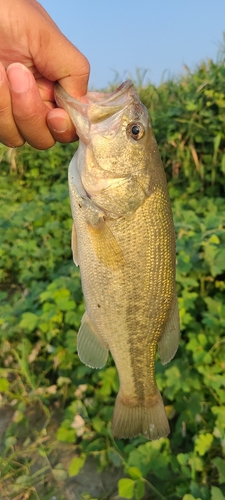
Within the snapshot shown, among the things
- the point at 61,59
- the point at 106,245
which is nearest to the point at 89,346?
the point at 106,245

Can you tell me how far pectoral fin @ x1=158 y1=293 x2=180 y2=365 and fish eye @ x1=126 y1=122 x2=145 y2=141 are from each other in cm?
69

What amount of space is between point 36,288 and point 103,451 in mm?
1461

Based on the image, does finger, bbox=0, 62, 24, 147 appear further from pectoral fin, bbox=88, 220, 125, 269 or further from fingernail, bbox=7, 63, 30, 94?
pectoral fin, bbox=88, 220, 125, 269

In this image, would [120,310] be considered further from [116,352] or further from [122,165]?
[122,165]

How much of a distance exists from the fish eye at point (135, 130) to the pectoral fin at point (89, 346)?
80cm

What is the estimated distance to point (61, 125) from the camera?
5.33 feet

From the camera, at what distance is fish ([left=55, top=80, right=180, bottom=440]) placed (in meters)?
1.58

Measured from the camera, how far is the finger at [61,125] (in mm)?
1603

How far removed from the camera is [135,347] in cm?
176

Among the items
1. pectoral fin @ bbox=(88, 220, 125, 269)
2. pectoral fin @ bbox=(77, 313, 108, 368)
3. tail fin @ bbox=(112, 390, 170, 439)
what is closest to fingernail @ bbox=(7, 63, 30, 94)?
pectoral fin @ bbox=(88, 220, 125, 269)

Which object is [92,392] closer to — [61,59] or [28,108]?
[28,108]

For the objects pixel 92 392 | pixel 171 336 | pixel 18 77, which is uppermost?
pixel 18 77

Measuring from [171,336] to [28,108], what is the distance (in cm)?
112

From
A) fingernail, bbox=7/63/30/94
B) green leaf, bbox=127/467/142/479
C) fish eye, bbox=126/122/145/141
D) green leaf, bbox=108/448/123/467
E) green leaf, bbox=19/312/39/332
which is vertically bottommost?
green leaf, bbox=108/448/123/467
